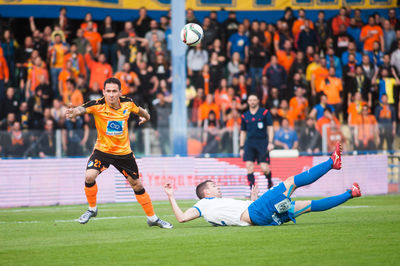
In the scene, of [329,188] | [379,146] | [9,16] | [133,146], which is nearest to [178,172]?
[133,146]

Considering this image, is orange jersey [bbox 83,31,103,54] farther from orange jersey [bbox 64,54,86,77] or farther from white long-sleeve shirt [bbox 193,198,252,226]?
white long-sleeve shirt [bbox 193,198,252,226]

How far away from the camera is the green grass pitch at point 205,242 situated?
7262mm

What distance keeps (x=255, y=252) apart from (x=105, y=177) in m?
11.0

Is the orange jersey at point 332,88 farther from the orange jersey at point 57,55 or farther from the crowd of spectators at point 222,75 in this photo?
the orange jersey at point 57,55

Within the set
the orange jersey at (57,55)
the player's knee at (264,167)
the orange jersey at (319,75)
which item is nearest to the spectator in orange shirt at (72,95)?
the orange jersey at (57,55)

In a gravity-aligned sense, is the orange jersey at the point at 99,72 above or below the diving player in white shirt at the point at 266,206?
above

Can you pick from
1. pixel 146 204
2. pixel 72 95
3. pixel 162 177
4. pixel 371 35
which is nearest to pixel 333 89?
pixel 371 35

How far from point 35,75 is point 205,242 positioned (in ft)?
42.7

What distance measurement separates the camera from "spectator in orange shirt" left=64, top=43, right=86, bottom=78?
20.9 metres

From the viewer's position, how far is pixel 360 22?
24.4 m

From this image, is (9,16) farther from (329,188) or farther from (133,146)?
(329,188)

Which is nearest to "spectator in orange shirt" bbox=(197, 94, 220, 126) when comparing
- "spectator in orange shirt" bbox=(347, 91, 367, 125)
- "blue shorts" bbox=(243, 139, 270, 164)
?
"blue shorts" bbox=(243, 139, 270, 164)

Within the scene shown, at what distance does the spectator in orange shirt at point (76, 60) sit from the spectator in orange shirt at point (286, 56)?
6.24 m

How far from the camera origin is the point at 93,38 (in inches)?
850
